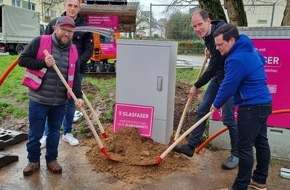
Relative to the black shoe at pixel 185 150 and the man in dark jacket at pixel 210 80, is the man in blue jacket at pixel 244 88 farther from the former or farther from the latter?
the black shoe at pixel 185 150

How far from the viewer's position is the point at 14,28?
22484 millimetres

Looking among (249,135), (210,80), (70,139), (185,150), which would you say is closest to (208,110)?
(210,80)

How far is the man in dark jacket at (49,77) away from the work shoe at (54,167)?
19 centimetres

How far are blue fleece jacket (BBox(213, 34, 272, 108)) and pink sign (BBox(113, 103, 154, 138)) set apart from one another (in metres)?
1.45

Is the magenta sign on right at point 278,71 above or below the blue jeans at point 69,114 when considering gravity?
above

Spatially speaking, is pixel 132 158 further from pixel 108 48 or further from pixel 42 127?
pixel 108 48

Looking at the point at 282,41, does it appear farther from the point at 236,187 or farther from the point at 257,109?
the point at 236,187

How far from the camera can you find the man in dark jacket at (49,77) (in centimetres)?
334

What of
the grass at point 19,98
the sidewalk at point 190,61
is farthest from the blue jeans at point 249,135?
the sidewalk at point 190,61

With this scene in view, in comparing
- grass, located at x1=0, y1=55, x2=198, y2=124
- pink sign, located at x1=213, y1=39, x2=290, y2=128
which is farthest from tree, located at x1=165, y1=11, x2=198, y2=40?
pink sign, located at x1=213, y1=39, x2=290, y2=128

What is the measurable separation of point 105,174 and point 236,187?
1.51 m

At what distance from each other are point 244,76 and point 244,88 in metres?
0.14

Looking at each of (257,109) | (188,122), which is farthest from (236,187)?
(188,122)

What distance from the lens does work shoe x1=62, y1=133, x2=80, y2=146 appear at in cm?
471
